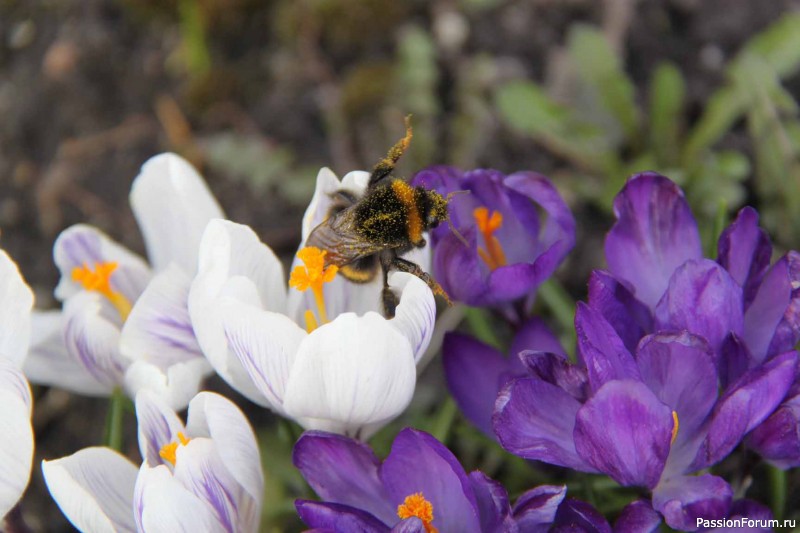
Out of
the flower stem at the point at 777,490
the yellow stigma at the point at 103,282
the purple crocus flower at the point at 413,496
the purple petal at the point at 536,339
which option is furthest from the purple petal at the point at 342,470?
the flower stem at the point at 777,490

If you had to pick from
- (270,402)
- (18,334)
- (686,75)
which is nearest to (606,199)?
(686,75)

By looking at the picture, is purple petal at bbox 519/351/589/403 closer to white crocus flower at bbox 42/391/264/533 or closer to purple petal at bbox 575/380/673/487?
purple petal at bbox 575/380/673/487

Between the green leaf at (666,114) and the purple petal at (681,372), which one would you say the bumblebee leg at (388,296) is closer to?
the purple petal at (681,372)

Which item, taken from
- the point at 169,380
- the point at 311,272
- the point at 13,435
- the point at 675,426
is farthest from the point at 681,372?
the point at 13,435

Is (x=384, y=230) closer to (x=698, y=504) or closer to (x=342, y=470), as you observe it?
(x=342, y=470)

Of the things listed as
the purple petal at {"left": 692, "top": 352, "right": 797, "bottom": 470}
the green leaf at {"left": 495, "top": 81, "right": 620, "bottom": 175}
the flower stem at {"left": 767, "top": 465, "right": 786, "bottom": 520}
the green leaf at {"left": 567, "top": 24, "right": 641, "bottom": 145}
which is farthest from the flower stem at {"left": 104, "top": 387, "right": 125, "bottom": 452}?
the green leaf at {"left": 567, "top": 24, "right": 641, "bottom": 145}
